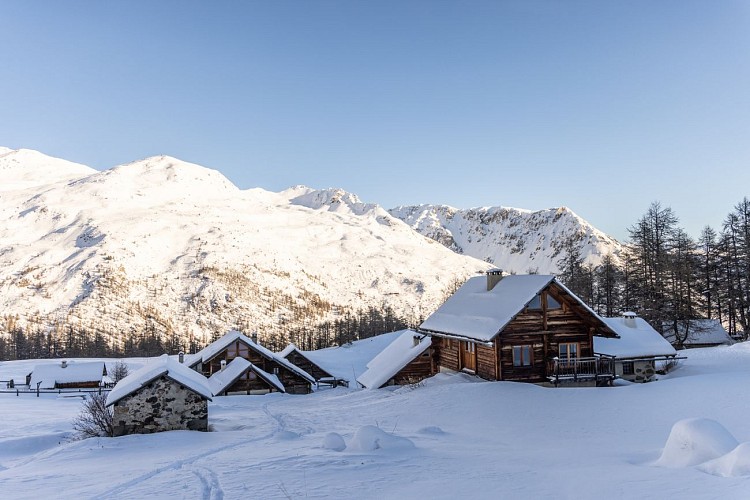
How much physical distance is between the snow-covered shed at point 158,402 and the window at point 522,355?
1719 cm

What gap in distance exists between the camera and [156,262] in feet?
567

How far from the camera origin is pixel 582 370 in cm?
3011

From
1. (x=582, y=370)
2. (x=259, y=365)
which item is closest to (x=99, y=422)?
(x=582, y=370)

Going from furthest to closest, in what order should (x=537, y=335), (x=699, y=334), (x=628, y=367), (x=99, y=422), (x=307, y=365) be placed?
1. (x=307, y=365)
2. (x=699, y=334)
3. (x=628, y=367)
4. (x=537, y=335)
5. (x=99, y=422)

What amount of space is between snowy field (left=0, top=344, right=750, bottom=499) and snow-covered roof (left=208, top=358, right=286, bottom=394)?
14272 mm

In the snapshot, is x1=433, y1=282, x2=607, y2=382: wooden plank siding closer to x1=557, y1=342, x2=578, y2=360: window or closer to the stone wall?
x1=557, y1=342, x2=578, y2=360: window

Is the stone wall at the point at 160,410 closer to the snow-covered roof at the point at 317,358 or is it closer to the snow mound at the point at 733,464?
the snow mound at the point at 733,464

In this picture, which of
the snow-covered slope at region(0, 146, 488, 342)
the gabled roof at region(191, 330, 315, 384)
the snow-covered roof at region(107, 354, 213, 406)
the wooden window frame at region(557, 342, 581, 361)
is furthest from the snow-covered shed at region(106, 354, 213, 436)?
the snow-covered slope at region(0, 146, 488, 342)

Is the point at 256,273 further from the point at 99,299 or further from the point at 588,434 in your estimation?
the point at 588,434

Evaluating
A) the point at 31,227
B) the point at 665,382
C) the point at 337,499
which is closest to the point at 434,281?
the point at 31,227

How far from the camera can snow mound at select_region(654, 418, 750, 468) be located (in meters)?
10.2

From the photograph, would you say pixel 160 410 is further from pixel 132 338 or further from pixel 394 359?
pixel 132 338

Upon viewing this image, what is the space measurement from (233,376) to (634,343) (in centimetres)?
3295

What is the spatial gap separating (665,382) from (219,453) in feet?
72.2
